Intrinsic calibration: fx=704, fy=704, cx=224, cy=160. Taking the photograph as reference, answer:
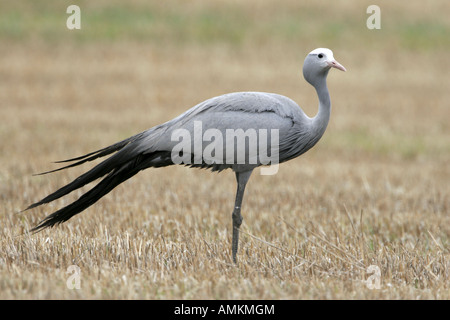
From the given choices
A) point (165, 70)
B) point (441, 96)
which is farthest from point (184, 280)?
point (165, 70)

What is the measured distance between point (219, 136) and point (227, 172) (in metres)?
6.23

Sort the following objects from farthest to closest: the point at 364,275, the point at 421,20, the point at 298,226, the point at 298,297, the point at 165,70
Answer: the point at 421,20
the point at 165,70
the point at 298,226
the point at 364,275
the point at 298,297

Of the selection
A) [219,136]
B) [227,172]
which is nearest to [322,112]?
[219,136]

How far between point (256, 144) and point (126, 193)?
378 cm

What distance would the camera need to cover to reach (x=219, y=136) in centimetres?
609

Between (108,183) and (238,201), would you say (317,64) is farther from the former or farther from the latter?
(108,183)

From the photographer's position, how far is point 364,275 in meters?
5.43

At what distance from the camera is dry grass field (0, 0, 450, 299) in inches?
216

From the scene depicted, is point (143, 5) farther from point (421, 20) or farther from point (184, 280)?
point (184, 280)

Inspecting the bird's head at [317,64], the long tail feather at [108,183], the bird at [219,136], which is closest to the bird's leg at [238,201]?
the bird at [219,136]

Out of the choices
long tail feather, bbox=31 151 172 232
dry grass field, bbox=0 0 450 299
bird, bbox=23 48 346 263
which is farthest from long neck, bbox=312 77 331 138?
long tail feather, bbox=31 151 172 232

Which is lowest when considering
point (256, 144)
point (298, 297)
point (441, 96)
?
point (298, 297)

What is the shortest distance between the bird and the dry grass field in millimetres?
510

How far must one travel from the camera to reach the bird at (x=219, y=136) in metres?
6.03
